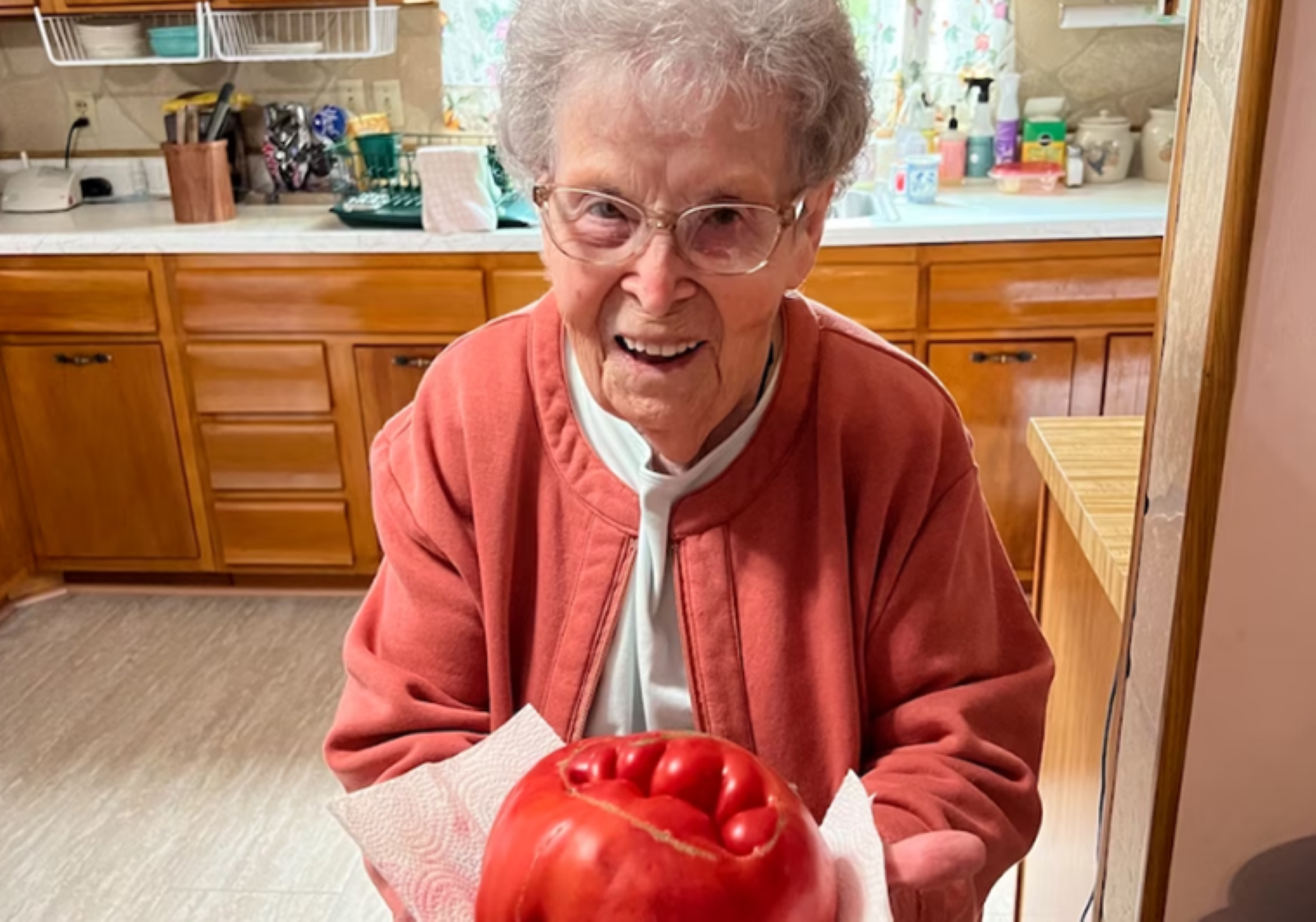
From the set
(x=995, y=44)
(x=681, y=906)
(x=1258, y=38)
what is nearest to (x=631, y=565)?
(x=681, y=906)

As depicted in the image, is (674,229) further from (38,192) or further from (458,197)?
(38,192)

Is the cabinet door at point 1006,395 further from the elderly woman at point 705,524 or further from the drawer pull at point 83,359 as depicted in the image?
the drawer pull at point 83,359

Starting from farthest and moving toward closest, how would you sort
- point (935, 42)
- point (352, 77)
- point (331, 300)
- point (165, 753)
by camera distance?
point (352, 77) < point (935, 42) < point (331, 300) < point (165, 753)

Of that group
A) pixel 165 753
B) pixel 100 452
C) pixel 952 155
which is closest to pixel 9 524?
pixel 100 452

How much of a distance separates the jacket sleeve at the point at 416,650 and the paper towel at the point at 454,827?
127 mm

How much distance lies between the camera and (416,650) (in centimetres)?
107

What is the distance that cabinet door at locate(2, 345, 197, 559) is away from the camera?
9.61 ft

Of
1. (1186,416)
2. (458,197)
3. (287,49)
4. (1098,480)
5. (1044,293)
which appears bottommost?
(1044,293)

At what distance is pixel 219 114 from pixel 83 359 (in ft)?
2.21

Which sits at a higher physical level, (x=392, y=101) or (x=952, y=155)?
(x=392, y=101)

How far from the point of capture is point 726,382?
98 cm

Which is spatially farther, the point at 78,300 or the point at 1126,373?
the point at 78,300

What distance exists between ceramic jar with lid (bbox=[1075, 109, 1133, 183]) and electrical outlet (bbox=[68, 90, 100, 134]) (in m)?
2.60

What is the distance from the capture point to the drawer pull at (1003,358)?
8.87ft
